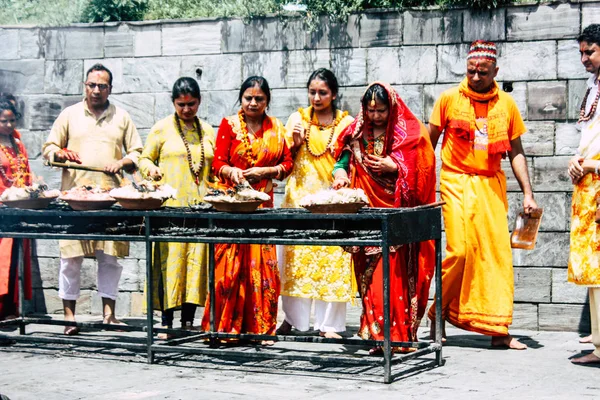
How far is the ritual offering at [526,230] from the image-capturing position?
24.6ft

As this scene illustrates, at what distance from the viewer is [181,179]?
812 cm

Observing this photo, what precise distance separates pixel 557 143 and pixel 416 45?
141cm

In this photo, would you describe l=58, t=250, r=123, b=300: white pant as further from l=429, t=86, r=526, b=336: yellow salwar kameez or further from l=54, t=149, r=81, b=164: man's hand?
l=429, t=86, r=526, b=336: yellow salwar kameez

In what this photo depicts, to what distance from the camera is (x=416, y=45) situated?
337 inches

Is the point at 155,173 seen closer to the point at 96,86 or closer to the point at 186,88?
the point at 186,88

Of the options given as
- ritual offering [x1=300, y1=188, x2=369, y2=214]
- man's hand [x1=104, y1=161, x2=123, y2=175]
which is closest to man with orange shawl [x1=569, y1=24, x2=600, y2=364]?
ritual offering [x1=300, y1=188, x2=369, y2=214]

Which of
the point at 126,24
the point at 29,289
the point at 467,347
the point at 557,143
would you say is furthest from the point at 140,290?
the point at 557,143


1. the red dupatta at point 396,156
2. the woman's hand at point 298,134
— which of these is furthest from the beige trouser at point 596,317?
the woman's hand at point 298,134

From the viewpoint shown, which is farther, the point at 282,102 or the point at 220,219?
the point at 282,102

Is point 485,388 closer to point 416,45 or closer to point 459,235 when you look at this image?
point 459,235

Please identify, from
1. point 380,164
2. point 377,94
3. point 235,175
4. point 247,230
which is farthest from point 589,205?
point 235,175

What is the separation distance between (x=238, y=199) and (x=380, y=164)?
107 centimetres

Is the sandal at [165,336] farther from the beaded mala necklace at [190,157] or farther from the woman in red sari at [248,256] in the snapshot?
the beaded mala necklace at [190,157]

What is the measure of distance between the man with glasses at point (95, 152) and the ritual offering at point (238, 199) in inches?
79.7
